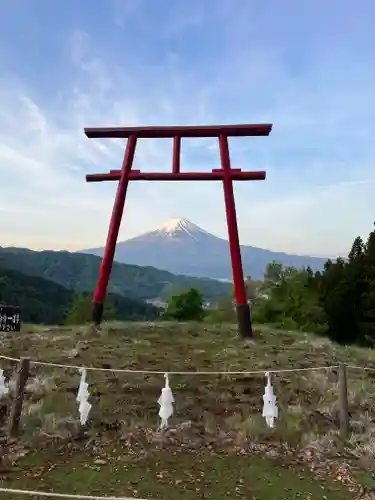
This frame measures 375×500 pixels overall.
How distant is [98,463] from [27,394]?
215cm

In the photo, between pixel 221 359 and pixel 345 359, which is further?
pixel 345 359

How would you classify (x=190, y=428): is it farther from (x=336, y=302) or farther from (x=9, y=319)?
(x=336, y=302)

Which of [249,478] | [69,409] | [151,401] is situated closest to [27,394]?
[69,409]

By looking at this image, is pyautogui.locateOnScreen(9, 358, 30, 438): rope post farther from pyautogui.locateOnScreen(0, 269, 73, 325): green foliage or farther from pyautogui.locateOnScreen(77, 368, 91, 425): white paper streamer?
pyautogui.locateOnScreen(0, 269, 73, 325): green foliage

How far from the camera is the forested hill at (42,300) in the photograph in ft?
212

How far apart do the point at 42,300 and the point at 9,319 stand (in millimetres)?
69776

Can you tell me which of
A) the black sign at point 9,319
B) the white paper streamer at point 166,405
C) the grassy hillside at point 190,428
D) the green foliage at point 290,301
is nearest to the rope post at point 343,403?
the grassy hillside at point 190,428

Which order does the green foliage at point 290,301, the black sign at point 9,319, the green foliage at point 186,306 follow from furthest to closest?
the green foliage at point 290,301 < the green foliage at point 186,306 < the black sign at point 9,319

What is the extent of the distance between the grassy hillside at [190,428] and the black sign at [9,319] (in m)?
1.04

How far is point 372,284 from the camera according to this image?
26.0 m

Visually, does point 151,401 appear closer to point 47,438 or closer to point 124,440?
point 124,440

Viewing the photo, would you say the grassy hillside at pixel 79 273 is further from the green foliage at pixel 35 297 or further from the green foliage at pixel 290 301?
the green foliage at pixel 290 301

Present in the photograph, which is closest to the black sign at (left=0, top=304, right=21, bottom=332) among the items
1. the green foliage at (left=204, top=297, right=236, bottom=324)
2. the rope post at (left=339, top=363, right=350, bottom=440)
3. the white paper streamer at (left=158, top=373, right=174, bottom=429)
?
the white paper streamer at (left=158, top=373, right=174, bottom=429)

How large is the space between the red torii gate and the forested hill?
4976 centimetres
